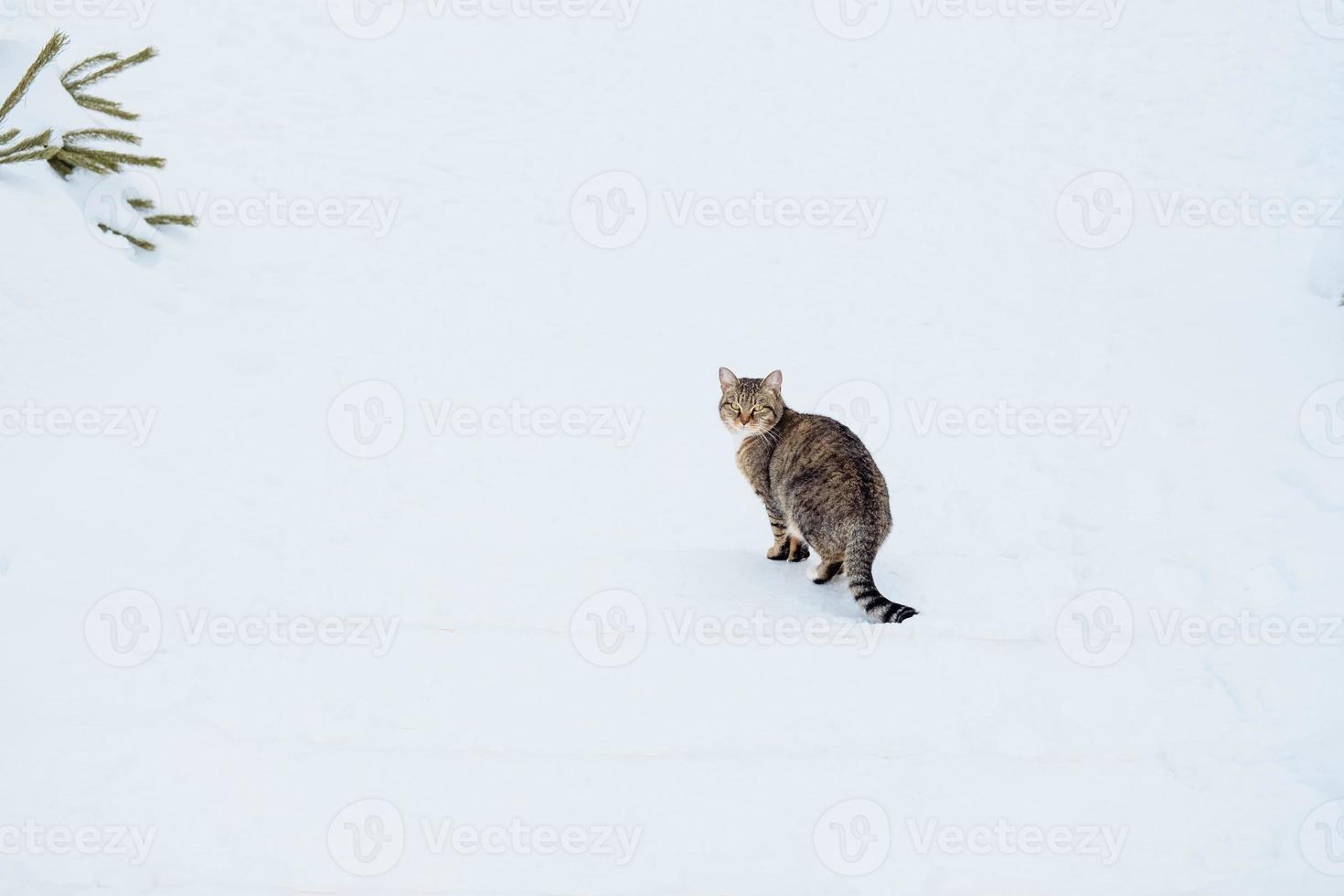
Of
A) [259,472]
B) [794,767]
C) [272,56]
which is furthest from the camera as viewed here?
[272,56]

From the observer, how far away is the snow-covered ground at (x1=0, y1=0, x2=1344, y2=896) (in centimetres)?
416

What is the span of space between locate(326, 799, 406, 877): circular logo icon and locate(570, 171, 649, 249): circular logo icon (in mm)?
7292

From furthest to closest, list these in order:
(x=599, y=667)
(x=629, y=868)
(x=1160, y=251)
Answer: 1. (x=1160, y=251)
2. (x=599, y=667)
3. (x=629, y=868)

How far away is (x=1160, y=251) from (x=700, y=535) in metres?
6.39

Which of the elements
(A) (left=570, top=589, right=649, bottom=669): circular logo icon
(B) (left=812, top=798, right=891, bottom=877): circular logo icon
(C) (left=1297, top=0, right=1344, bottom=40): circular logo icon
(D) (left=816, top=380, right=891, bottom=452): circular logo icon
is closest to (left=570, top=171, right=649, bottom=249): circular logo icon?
(D) (left=816, top=380, right=891, bottom=452): circular logo icon

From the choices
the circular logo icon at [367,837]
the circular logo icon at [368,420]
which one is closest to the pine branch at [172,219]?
the circular logo icon at [368,420]

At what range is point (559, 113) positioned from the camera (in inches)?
484

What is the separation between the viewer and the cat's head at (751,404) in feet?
20.9

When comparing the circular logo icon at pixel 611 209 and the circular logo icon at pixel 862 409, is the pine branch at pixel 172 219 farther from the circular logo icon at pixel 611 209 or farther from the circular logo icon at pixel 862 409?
the circular logo icon at pixel 862 409

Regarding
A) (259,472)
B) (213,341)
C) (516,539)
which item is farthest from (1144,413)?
(213,341)

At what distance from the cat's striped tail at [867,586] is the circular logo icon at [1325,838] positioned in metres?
1.96

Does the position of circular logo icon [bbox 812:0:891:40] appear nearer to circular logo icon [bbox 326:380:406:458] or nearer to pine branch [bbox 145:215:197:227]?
pine branch [bbox 145:215:197:227]

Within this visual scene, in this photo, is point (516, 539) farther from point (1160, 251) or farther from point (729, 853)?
point (1160, 251)

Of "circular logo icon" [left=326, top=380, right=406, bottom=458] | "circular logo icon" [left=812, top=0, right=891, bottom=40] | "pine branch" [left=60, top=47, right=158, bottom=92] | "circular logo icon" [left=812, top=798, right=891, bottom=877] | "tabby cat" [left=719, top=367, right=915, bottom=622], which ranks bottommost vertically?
"circular logo icon" [left=812, top=798, right=891, bottom=877]
